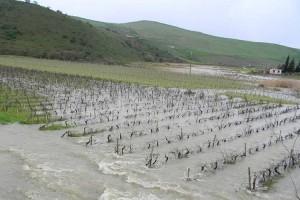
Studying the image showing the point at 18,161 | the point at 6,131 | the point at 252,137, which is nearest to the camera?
the point at 18,161

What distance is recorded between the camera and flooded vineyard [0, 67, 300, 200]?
10102mm

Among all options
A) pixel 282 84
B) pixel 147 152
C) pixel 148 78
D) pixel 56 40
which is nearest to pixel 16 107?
pixel 147 152

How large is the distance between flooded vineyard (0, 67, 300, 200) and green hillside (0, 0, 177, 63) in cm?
5500

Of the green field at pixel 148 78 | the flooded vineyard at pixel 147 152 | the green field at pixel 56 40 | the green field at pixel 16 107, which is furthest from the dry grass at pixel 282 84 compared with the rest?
the green field at pixel 56 40

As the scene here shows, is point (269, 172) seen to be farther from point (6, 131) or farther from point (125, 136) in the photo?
point (6, 131)

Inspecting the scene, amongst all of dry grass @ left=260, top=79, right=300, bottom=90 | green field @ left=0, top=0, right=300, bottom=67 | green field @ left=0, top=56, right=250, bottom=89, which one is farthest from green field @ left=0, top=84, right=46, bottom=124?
green field @ left=0, top=0, right=300, bottom=67

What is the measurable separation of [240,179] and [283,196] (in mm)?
1307

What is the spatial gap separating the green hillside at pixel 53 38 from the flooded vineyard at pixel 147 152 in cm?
5500

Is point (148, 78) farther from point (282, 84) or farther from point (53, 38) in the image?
point (53, 38)

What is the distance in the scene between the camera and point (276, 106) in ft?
87.8

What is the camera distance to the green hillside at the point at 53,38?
3056 inches

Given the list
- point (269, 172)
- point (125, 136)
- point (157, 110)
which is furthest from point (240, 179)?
point (157, 110)

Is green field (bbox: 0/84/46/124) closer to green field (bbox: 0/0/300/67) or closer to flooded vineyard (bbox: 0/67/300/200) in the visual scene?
flooded vineyard (bbox: 0/67/300/200)

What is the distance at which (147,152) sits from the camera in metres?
13.2
